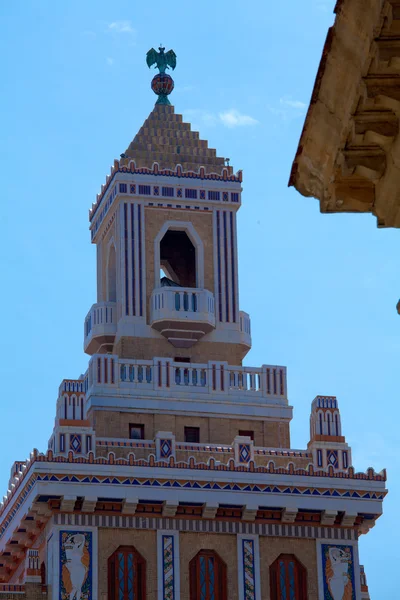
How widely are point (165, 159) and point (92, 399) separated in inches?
322

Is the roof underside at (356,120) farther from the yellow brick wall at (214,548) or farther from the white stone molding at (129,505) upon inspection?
the yellow brick wall at (214,548)

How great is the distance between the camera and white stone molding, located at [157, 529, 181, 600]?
4553cm

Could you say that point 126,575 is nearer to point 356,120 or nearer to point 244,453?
point 244,453

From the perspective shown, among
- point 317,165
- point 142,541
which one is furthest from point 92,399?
point 317,165

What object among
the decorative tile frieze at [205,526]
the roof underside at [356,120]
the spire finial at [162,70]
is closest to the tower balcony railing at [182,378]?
the decorative tile frieze at [205,526]

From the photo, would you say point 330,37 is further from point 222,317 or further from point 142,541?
point 222,317

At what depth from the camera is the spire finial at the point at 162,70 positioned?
5419 cm

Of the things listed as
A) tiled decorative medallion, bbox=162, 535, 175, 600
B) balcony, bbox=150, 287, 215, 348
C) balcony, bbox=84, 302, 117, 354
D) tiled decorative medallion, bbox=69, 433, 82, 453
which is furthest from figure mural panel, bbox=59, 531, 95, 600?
balcony, bbox=84, 302, 117, 354

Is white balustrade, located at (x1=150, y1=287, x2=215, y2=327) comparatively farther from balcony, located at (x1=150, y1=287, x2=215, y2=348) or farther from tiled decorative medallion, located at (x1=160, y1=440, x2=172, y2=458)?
tiled decorative medallion, located at (x1=160, y1=440, x2=172, y2=458)

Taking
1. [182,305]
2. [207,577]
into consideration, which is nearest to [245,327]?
[182,305]

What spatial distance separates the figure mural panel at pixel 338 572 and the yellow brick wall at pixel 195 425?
3.22m

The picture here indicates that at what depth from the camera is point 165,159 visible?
5259 centimetres

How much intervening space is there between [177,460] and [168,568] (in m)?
2.69

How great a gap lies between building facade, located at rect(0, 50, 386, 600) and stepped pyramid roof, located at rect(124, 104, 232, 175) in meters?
0.25
